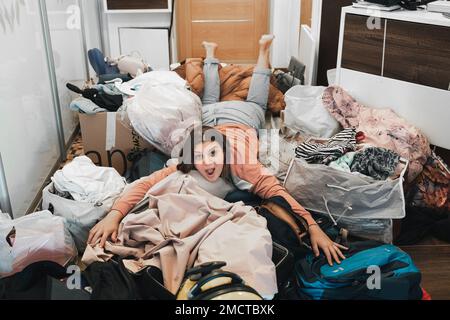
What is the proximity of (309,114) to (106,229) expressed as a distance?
55.1 inches

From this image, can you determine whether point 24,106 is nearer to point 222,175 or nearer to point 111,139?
point 111,139

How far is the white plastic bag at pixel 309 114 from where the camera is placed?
261cm

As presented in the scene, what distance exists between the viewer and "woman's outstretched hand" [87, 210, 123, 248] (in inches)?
68.6

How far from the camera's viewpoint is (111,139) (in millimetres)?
2592

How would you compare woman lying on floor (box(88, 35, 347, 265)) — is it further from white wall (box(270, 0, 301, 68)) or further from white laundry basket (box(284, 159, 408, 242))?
white wall (box(270, 0, 301, 68))

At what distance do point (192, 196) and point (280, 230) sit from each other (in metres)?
0.37

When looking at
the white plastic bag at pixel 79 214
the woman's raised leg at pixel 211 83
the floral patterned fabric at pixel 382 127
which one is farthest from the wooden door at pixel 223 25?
the white plastic bag at pixel 79 214

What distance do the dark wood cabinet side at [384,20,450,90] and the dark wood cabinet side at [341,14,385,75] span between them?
0.06m

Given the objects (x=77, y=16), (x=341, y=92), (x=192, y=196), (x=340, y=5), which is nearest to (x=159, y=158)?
(x=192, y=196)

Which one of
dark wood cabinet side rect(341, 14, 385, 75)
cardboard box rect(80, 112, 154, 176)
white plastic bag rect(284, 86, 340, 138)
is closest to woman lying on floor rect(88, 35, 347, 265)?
white plastic bag rect(284, 86, 340, 138)

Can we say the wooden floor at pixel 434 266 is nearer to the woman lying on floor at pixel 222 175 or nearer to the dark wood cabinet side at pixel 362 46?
the woman lying on floor at pixel 222 175

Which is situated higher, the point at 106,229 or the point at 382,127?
the point at 382,127

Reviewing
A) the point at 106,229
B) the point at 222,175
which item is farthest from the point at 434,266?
the point at 106,229

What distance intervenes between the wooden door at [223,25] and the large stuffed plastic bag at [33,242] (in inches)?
126
